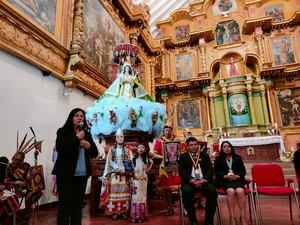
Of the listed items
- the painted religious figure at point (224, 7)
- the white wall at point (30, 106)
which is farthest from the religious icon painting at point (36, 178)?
the painted religious figure at point (224, 7)

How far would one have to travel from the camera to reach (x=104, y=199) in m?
3.35

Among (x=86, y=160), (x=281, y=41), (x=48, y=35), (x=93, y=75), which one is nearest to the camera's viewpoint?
(x=86, y=160)

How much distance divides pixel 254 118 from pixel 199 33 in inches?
232

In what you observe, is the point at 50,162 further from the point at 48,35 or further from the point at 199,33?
the point at 199,33

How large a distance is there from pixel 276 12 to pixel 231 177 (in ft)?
44.1

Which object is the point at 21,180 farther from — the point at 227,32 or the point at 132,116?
the point at 227,32

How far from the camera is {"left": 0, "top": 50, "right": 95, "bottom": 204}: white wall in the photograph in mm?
Answer: 3898

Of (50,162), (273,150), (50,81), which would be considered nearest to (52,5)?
(50,81)

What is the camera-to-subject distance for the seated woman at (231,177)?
287 centimetres

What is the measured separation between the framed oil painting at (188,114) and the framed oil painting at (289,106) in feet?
14.1

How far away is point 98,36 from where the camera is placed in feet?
25.3

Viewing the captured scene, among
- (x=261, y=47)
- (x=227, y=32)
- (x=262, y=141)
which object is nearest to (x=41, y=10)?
(x=262, y=141)

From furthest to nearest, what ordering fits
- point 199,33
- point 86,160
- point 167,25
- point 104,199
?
point 167,25 → point 199,33 → point 104,199 → point 86,160

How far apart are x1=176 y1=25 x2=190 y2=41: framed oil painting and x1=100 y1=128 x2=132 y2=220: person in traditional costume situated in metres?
12.3
